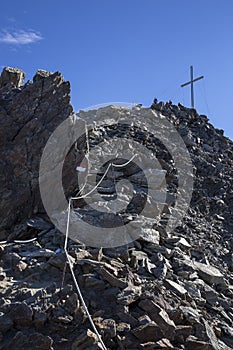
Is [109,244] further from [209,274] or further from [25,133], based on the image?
[25,133]

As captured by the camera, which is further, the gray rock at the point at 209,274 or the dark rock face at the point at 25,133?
the dark rock face at the point at 25,133

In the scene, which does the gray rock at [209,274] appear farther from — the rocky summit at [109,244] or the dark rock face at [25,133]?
the dark rock face at [25,133]

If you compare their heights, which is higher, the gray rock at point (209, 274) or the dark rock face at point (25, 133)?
the dark rock face at point (25, 133)

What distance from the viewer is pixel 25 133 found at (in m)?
10.0

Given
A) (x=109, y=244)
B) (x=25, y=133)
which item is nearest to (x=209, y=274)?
(x=109, y=244)

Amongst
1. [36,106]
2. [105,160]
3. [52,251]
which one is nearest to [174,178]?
[105,160]

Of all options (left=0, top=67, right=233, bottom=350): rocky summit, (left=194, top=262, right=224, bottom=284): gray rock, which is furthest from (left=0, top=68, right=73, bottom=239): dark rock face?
(left=194, top=262, right=224, bottom=284): gray rock

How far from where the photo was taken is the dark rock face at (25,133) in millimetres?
9062

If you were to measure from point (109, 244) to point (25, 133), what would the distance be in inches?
154

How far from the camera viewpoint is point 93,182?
966cm

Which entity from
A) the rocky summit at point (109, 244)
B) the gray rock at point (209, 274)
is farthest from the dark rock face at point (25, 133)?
the gray rock at point (209, 274)

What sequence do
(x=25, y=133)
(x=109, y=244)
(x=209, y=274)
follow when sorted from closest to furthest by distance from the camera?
(x=109, y=244)
(x=209, y=274)
(x=25, y=133)

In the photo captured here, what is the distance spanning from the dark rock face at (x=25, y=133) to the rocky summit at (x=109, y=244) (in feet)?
0.08

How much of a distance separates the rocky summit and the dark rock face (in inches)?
1.0
